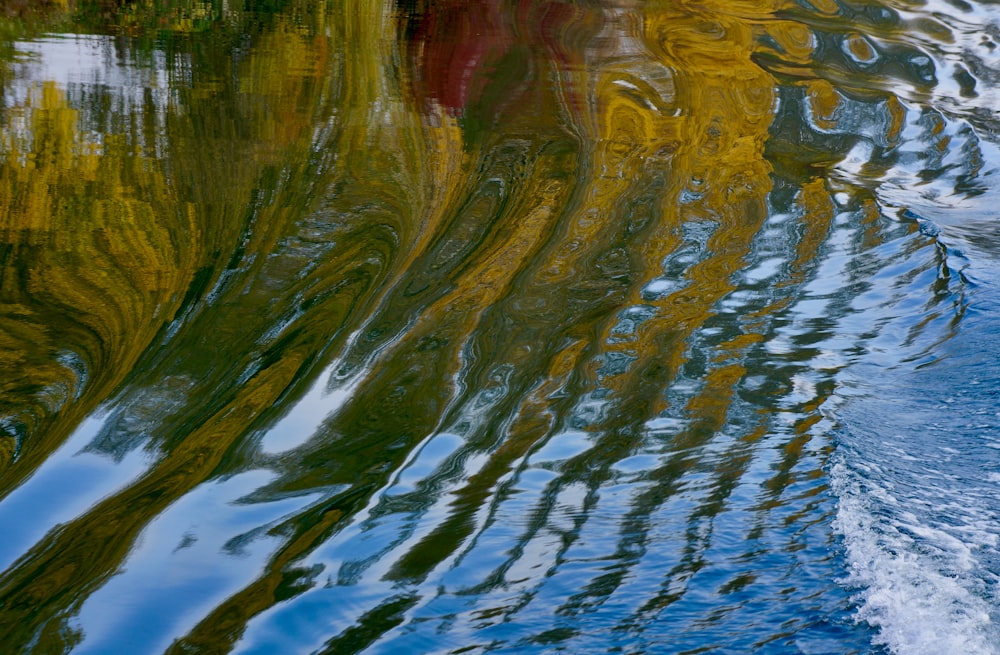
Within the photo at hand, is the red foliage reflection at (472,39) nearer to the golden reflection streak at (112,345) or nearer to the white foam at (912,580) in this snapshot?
the golden reflection streak at (112,345)

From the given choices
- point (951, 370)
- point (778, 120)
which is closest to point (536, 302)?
point (951, 370)

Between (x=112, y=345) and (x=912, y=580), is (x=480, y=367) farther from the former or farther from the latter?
(x=912, y=580)

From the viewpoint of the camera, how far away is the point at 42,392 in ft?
5.31

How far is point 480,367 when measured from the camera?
1827mm

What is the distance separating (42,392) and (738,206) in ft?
6.03

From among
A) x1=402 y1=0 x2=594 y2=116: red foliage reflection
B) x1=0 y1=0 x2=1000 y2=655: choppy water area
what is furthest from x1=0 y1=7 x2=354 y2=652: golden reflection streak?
x1=402 y1=0 x2=594 y2=116: red foliage reflection

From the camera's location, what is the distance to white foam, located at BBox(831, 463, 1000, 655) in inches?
45.0

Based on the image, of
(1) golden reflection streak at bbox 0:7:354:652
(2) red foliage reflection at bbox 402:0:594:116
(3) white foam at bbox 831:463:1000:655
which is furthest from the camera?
(2) red foliage reflection at bbox 402:0:594:116

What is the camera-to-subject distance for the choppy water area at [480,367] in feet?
4.05

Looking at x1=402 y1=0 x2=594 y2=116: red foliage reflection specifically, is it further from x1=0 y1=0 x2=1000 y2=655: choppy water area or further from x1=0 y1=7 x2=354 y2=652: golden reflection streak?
x1=0 y1=7 x2=354 y2=652: golden reflection streak

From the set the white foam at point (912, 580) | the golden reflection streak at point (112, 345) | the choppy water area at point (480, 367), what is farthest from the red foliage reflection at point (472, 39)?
the white foam at point (912, 580)

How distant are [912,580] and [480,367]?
2.81 ft

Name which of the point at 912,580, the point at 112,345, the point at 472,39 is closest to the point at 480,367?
the point at 112,345

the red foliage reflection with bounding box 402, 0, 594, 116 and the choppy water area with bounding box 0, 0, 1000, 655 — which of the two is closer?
the choppy water area with bounding box 0, 0, 1000, 655
